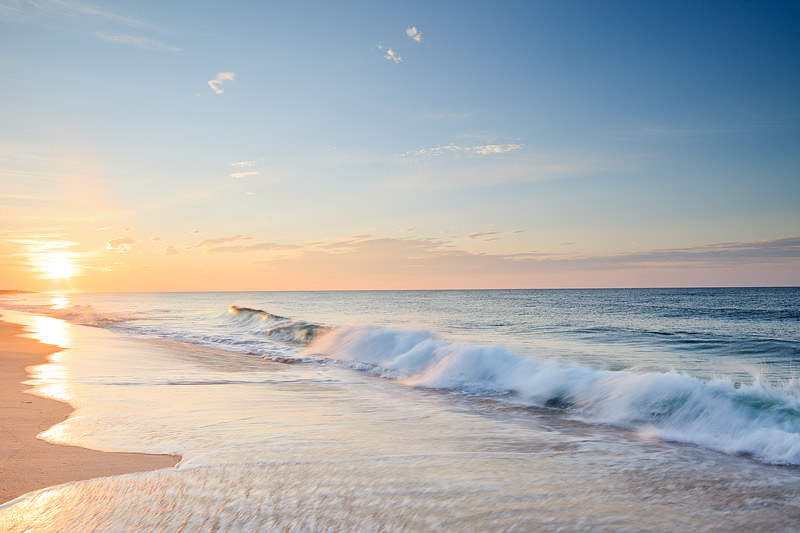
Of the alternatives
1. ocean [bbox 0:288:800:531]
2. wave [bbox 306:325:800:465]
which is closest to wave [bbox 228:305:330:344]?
wave [bbox 306:325:800:465]

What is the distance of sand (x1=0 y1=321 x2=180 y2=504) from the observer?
12.9ft

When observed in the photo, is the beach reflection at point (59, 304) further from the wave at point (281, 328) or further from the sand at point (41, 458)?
the sand at point (41, 458)

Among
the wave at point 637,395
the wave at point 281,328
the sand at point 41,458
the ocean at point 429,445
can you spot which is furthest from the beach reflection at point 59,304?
the sand at point 41,458

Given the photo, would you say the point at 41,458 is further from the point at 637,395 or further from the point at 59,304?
the point at 59,304

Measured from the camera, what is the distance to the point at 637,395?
25.3 feet

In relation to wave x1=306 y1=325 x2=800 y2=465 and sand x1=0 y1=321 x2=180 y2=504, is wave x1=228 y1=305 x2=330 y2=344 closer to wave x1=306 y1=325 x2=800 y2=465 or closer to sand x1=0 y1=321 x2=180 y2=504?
wave x1=306 y1=325 x2=800 y2=465

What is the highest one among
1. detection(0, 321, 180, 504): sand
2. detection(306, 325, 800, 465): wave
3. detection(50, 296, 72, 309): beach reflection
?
detection(0, 321, 180, 504): sand

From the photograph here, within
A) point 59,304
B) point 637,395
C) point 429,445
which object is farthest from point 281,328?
point 59,304

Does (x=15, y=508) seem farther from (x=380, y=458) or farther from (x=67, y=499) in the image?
(x=380, y=458)

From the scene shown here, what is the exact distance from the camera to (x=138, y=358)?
40.7ft

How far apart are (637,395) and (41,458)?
8.16m

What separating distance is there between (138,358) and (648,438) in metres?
12.2

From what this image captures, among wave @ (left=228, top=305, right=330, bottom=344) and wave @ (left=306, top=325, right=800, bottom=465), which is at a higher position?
wave @ (left=306, top=325, right=800, bottom=465)

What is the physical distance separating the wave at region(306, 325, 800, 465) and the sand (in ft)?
20.8
